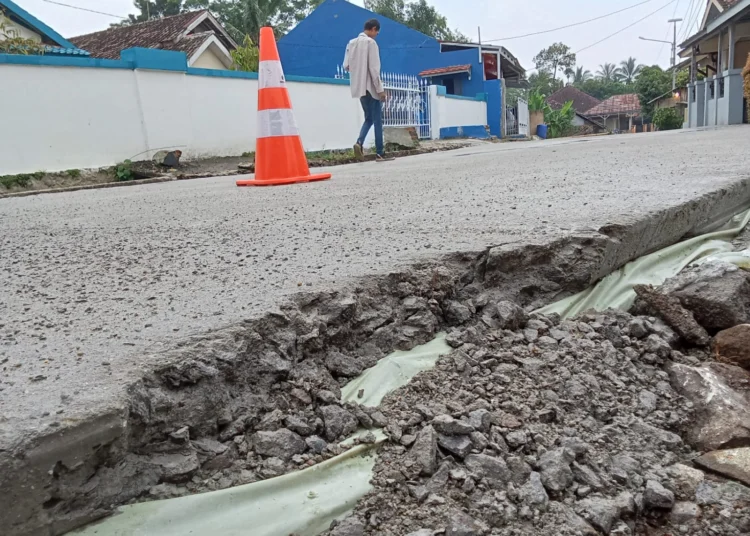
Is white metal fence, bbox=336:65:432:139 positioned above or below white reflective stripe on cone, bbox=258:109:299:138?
above

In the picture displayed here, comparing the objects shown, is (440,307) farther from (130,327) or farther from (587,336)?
(130,327)

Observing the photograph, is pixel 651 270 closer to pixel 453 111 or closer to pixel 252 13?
pixel 453 111

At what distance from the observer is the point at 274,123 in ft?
16.1

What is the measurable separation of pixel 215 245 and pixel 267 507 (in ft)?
5.05

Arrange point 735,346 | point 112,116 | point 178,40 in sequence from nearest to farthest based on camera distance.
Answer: point 735,346 → point 112,116 → point 178,40

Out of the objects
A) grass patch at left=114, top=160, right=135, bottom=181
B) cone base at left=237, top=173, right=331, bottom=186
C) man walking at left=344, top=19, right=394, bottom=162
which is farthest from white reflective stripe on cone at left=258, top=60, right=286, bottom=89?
grass patch at left=114, top=160, right=135, bottom=181

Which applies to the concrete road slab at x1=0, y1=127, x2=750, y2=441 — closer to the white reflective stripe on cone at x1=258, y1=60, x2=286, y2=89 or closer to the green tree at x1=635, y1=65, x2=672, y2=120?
the white reflective stripe on cone at x1=258, y1=60, x2=286, y2=89

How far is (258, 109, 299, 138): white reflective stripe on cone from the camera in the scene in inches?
194

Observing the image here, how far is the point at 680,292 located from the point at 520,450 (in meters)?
1.14

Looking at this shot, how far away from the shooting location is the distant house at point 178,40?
1883 centimetres

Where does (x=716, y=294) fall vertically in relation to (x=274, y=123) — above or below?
below

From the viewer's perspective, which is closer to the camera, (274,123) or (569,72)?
(274,123)

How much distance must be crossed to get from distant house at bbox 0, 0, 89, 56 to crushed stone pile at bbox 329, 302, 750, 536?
13.2 metres

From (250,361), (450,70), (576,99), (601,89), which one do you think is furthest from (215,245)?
(601,89)
